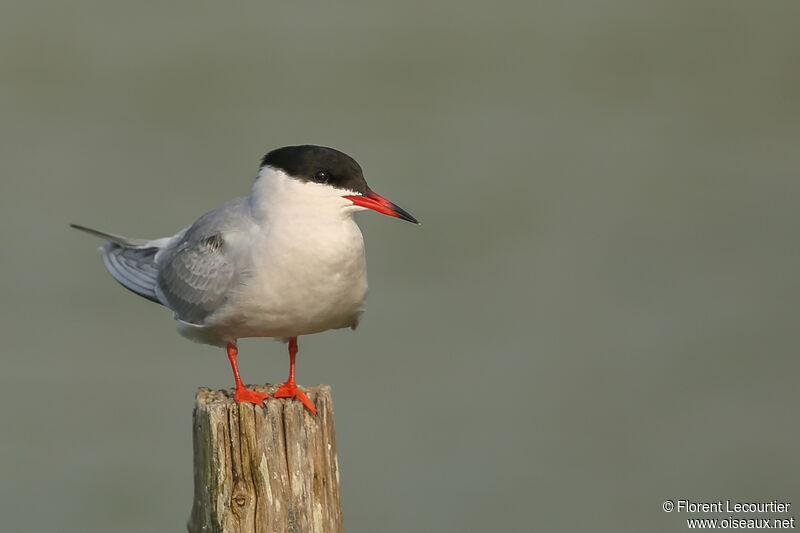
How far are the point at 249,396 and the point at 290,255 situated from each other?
0.44 meters

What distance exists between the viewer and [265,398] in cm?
317

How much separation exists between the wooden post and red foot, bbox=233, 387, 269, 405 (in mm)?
64

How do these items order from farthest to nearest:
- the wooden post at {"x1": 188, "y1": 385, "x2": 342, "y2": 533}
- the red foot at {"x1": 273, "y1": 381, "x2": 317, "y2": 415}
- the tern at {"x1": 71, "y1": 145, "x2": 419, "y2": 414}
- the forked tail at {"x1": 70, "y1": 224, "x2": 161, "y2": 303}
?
the forked tail at {"x1": 70, "y1": 224, "x2": 161, "y2": 303}, the tern at {"x1": 71, "y1": 145, "x2": 419, "y2": 414}, the red foot at {"x1": 273, "y1": 381, "x2": 317, "y2": 415}, the wooden post at {"x1": 188, "y1": 385, "x2": 342, "y2": 533}

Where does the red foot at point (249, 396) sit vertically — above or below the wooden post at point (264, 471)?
above

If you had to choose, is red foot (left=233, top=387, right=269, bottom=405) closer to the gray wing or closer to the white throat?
the gray wing

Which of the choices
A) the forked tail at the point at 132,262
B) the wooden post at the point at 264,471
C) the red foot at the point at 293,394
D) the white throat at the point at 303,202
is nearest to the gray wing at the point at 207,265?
the white throat at the point at 303,202

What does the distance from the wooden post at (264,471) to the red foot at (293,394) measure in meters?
0.03

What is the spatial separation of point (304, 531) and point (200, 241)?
111 centimetres

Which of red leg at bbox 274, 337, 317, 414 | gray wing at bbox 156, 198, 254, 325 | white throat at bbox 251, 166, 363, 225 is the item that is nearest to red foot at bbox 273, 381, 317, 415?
red leg at bbox 274, 337, 317, 414

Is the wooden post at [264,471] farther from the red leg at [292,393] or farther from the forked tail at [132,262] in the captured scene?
the forked tail at [132,262]

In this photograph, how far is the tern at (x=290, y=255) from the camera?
3.27 metres

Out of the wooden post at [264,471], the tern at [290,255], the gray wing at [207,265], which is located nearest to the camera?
the wooden post at [264,471]

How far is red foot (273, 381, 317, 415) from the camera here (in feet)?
10.0

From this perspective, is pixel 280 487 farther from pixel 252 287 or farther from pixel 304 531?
pixel 252 287
